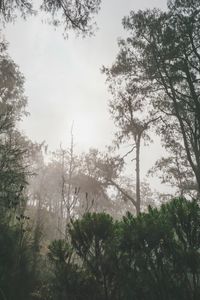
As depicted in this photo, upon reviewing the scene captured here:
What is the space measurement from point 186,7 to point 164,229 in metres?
11.2

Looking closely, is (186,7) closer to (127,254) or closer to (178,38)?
(178,38)

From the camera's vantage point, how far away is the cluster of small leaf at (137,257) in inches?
210

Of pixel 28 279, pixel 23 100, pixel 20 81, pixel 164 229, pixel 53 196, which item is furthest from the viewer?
pixel 53 196

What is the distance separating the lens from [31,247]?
880 centimetres

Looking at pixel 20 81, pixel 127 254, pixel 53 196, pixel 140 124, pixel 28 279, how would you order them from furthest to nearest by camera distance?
pixel 53 196 < pixel 20 81 < pixel 140 124 < pixel 28 279 < pixel 127 254

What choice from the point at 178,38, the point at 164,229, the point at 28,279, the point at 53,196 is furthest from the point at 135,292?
the point at 53,196

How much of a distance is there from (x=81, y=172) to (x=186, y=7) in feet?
73.9

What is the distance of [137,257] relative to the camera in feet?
18.0

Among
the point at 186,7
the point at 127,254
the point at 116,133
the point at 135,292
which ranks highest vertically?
the point at 186,7

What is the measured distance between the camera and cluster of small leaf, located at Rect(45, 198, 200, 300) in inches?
210

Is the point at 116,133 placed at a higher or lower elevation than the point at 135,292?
higher

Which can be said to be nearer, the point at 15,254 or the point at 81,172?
the point at 15,254

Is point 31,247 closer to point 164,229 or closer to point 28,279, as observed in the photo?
point 28,279

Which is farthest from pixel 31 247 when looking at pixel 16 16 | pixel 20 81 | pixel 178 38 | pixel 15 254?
pixel 20 81
